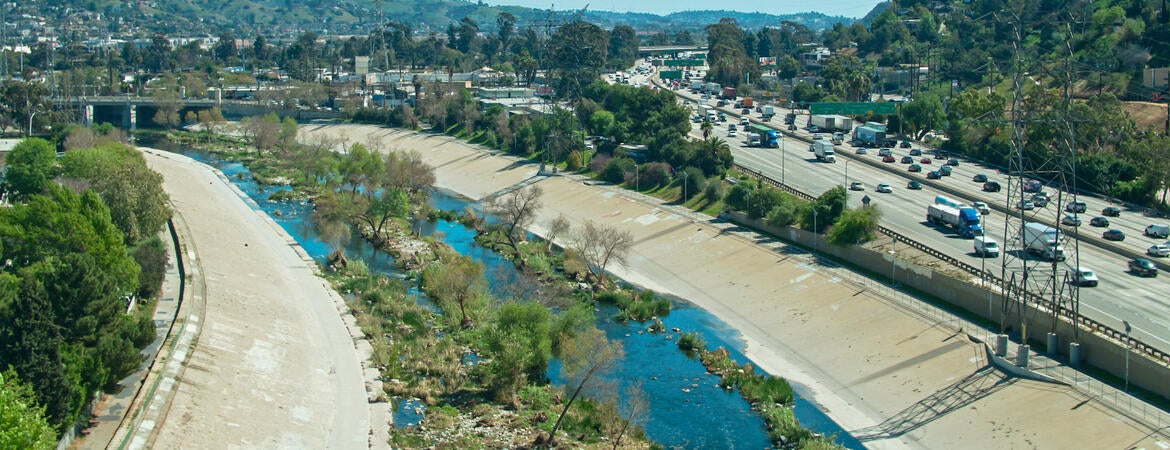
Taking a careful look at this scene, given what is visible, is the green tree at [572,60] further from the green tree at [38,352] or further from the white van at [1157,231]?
the green tree at [38,352]

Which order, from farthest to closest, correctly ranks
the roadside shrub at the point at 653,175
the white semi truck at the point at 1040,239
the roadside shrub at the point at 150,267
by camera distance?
the roadside shrub at the point at 653,175
the white semi truck at the point at 1040,239
the roadside shrub at the point at 150,267

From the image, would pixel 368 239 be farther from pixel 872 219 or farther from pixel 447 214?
pixel 872 219

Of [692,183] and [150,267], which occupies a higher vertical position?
[692,183]

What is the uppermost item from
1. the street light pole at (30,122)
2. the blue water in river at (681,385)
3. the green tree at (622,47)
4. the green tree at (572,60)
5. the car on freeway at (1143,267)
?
the green tree at (622,47)

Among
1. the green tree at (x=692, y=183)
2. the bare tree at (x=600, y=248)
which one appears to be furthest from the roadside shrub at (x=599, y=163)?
the bare tree at (x=600, y=248)

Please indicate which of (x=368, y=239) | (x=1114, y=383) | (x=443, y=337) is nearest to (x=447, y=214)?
(x=368, y=239)

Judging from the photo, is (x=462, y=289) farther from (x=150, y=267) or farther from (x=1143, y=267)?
(x=1143, y=267)

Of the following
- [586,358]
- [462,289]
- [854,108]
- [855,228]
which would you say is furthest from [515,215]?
[854,108]
